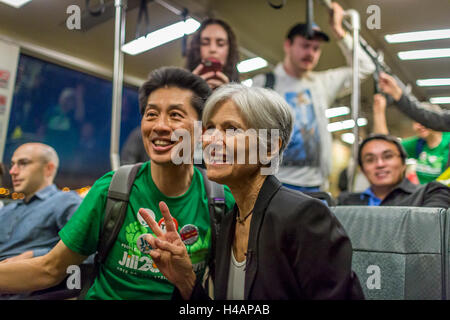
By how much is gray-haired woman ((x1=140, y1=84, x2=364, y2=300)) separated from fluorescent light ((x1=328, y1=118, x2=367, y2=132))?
3.83ft

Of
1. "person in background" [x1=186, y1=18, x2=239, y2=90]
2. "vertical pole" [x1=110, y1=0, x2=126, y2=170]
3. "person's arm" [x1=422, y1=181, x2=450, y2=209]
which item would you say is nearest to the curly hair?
"person in background" [x1=186, y1=18, x2=239, y2=90]

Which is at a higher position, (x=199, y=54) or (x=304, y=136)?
(x=199, y=54)

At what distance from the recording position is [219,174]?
799 mm

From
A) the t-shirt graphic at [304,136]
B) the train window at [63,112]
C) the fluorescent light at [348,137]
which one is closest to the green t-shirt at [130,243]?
the train window at [63,112]

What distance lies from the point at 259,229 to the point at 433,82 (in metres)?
1.14

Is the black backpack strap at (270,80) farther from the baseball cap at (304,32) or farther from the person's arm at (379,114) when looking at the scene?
the person's arm at (379,114)

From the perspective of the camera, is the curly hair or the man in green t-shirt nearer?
the man in green t-shirt

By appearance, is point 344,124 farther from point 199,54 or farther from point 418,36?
point 199,54

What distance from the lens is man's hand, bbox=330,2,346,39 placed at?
179 centimetres

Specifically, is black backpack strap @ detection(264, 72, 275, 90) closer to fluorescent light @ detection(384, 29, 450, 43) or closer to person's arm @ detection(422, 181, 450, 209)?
fluorescent light @ detection(384, 29, 450, 43)

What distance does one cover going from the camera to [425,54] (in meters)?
1.43

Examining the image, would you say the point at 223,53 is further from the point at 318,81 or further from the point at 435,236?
the point at 435,236

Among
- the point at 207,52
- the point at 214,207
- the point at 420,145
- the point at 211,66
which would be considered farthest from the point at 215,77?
the point at 420,145

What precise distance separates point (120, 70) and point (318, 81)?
1.02 metres
